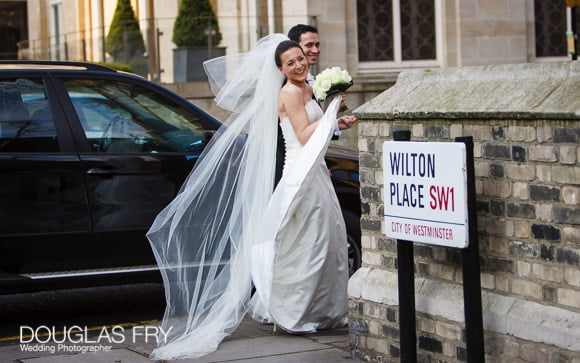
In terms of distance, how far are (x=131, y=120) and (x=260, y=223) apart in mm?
1410

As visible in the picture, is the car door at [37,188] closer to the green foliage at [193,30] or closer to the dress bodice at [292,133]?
the dress bodice at [292,133]

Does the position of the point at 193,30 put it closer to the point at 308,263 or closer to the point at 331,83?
the point at 331,83

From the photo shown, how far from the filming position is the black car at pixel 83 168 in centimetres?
680

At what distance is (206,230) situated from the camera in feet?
22.0

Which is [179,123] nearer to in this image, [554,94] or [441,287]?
[441,287]

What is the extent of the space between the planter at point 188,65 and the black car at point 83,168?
826 centimetres

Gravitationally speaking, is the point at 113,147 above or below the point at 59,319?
above

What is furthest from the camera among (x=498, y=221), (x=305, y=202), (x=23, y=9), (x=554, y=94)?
(x=23, y=9)

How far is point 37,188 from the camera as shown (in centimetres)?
683

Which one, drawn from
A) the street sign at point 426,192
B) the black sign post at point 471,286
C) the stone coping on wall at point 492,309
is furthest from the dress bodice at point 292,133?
the black sign post at point 471,286

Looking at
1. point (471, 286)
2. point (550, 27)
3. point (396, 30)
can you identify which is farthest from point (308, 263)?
point (550, 27)

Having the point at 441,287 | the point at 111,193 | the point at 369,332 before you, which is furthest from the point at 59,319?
the point at 441,287

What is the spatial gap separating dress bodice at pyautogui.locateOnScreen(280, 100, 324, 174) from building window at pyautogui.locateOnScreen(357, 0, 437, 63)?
10.8 metres

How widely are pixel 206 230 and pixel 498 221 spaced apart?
2566 millimetres
